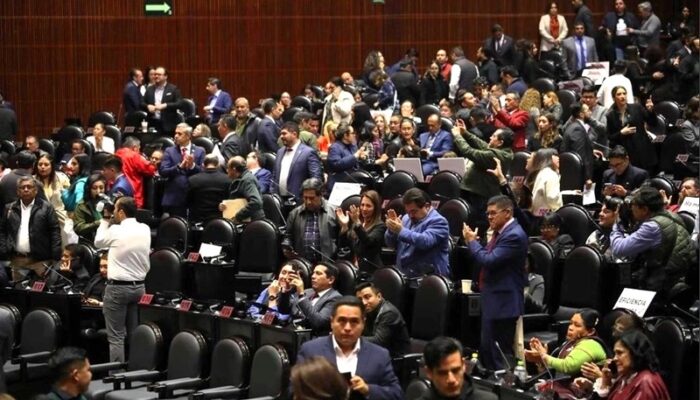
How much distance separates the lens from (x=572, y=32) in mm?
19984

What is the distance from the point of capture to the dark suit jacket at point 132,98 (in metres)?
16.3

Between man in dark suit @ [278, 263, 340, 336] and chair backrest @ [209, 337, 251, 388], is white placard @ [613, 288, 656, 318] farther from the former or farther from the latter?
chair backrest @ [209, 337, 251, 388]

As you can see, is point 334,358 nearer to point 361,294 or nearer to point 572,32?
point 361,294

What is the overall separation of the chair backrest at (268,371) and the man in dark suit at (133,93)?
8580 millimetres

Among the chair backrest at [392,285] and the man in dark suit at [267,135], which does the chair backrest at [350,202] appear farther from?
the man in dark suit at [267,135]

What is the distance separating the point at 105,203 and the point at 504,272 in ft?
12.9

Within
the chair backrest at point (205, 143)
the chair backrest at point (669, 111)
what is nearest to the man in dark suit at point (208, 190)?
the chair backrest at point (205, 143)

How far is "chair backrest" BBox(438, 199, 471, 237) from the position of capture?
34.9ft

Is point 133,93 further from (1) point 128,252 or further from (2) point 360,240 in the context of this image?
(2) point 360,240

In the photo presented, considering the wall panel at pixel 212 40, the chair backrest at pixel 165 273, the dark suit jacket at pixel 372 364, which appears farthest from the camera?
the wall panel at pixel 212 40

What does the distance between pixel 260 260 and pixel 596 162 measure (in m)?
3.70

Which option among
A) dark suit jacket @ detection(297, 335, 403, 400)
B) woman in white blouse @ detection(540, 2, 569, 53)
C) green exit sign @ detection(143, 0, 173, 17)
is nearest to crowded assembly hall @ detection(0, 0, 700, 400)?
dark suit jacket @ detection(297, 335, 403, 400)

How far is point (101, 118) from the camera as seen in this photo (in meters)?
16.5

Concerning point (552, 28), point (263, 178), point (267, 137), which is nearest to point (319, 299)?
point (263, 178)
